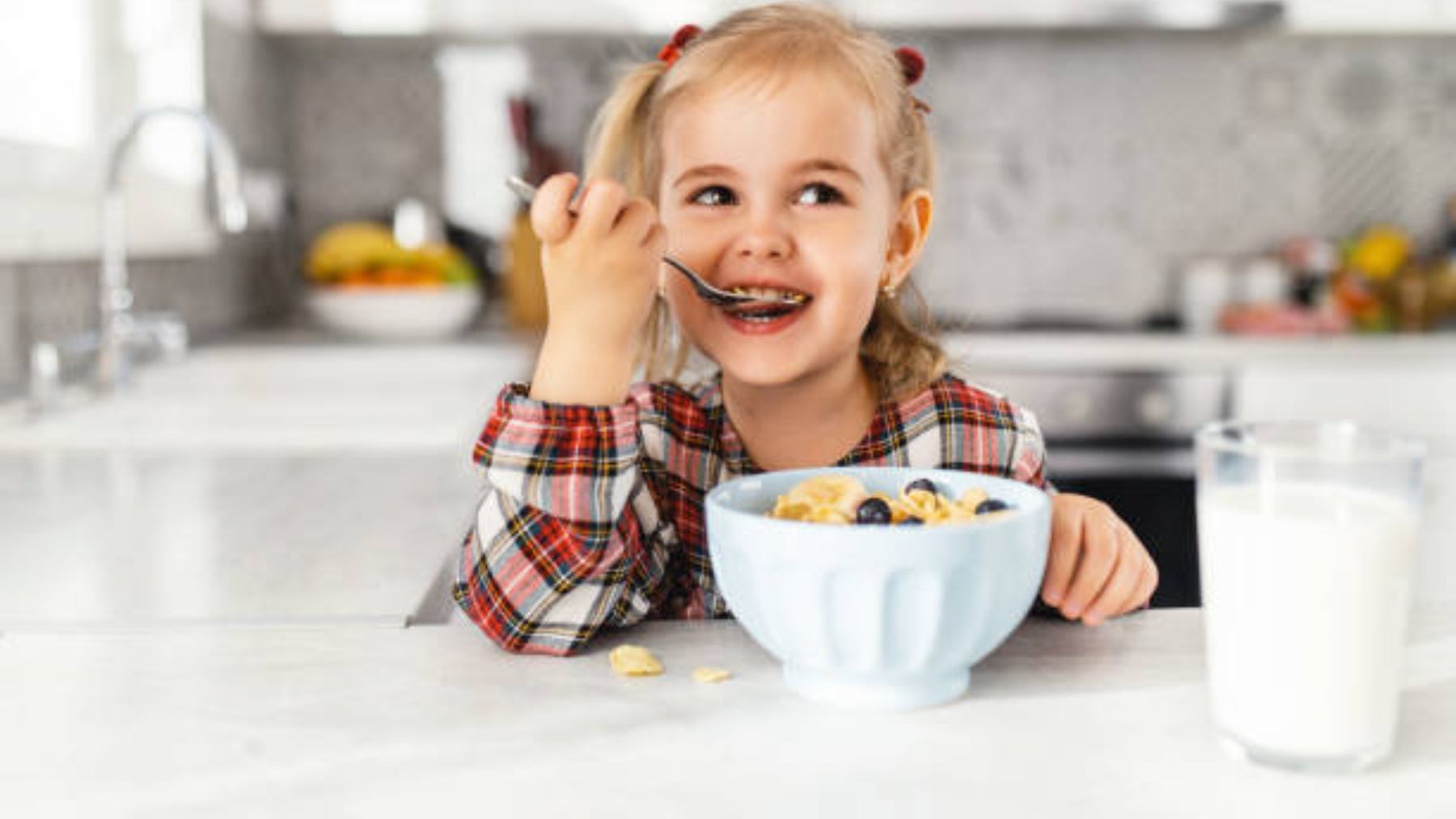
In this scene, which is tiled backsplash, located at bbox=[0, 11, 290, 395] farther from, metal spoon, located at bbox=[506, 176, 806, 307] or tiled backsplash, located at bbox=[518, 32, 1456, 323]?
metal spoon, located at bbox=[506, 176, 806, 307]

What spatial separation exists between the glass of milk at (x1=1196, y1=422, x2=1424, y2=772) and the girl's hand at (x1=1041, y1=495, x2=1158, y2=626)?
8.4 inches

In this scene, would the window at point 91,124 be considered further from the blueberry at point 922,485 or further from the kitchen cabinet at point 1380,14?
the kitchen cabinet at point 1380,14

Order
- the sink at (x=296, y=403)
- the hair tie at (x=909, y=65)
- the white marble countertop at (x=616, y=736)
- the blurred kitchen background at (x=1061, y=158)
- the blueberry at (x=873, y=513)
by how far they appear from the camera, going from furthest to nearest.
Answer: the blurred kitchen background at (x=1061, y=158) → the sink at (x=296, y=403) → the hair tie at (x=909, y=65) → the blueberry at (x=873, y=513) → the white marble countertop at (x=616, y=736)

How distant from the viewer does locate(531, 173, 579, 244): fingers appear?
0.75 meters

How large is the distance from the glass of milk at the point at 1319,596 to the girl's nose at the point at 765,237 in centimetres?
51

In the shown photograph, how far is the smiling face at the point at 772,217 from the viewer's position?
1040 millimetres

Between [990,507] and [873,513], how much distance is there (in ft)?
0.24

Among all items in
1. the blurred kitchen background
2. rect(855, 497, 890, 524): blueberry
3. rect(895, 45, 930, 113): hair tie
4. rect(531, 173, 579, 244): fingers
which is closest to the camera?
rect(855, 497, 890, 524): blueberry

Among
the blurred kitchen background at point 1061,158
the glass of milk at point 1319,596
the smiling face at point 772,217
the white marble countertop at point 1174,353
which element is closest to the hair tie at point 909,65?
the smiling face at point 772,217

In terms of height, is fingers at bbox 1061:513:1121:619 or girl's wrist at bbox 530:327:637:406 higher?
girl's wrist at bbox 530:327:637:406

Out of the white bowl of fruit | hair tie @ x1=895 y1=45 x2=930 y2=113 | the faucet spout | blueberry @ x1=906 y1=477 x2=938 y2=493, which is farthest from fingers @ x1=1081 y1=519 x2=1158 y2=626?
the white bowl of fruit

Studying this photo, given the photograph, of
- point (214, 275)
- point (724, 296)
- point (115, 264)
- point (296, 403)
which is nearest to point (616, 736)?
point (724, 296)

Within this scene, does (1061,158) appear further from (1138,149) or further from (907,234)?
(907,234)

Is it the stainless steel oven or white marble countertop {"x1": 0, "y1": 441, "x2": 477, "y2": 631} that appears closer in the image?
A: white marble countertop {"x1": 0, "y1": 441, "x2": 477, "y2": 631}
